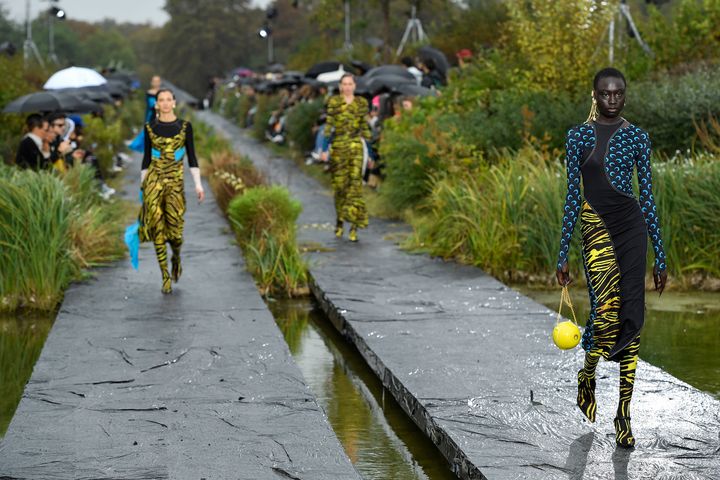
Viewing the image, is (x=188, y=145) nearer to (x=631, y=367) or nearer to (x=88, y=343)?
(x=88, y=343)

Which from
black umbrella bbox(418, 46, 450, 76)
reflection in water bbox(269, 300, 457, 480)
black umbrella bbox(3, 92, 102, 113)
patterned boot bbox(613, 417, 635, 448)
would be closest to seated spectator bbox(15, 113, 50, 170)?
black umbrella bbox(3, 92, 102, 113)

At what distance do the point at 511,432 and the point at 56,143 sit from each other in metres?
10.9

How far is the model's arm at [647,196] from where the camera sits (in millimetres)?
6324

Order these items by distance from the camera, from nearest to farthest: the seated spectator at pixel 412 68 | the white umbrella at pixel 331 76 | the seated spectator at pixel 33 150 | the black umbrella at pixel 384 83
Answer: the seated spectator at pixel 33 150, the black umbrella at pixel 384 83, the seated spectator at pixel 412 68, the white umbrella at pixel 331 76

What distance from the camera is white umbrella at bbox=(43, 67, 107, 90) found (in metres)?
21.9

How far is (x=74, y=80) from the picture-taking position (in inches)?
872

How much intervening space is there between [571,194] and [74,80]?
1695cm

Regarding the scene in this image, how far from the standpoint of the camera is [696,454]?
6047 mm

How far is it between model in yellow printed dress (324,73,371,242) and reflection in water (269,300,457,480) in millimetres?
3577

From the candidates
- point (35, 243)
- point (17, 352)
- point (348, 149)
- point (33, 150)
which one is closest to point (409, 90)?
point (348, 149)

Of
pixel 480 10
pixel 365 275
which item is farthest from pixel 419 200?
pixel 480 10

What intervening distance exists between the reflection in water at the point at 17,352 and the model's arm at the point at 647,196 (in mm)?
3672

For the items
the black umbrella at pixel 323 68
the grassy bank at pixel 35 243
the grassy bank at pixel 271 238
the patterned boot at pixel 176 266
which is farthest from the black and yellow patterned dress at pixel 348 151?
the black umbrella at pixel 323 68

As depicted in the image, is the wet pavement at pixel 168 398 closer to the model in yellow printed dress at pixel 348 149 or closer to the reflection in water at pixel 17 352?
the reflection in water at pixel 17 352
